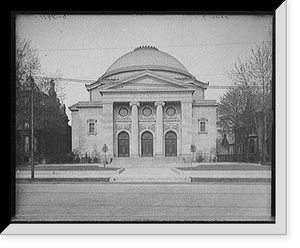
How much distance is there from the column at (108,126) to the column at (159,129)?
60.3 inches

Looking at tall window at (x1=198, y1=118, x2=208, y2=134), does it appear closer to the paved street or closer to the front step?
the front step

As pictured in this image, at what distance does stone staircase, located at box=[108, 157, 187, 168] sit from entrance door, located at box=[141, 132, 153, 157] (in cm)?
30

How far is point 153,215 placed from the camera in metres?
9.51

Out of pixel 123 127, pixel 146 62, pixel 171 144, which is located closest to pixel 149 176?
pixel 171 144

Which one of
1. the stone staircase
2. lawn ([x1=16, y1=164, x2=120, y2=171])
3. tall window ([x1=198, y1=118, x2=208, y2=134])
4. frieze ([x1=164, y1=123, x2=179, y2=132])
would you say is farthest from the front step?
frieze ([x1=164, y1=123, x2=179, y2=132])

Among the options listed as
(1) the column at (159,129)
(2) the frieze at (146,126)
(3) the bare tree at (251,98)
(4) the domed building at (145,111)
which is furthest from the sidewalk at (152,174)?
(2) the frieze at (146,126)

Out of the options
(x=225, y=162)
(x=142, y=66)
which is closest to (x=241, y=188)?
(x=225, y=162)

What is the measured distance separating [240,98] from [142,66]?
327 cm

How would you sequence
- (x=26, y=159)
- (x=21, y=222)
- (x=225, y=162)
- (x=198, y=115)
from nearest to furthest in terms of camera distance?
(x=21, y=222) → (x=26, y=159) → (x=225, y=162) → (x=198, y=115)

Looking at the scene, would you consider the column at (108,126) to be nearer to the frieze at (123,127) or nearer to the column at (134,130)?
the frieze at (123,127)

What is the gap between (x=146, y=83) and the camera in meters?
11.4

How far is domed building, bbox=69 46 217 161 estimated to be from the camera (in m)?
10.9

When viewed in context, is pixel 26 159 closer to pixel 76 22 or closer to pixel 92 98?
pixel 92 98

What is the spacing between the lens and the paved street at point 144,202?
9.58 meters
